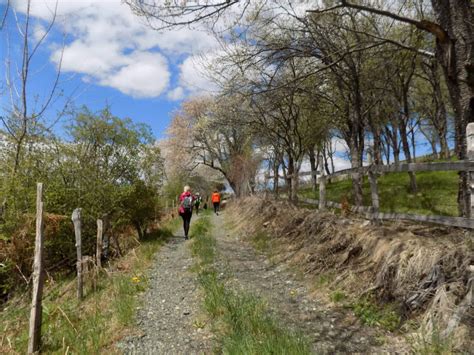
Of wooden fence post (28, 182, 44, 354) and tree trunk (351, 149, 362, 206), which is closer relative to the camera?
wooden fence post (28, 182, 44, 354)

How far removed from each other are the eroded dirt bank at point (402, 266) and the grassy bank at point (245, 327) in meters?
1.28

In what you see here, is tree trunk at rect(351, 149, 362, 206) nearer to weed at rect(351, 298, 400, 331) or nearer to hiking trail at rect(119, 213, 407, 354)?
hiking trail at rect(119, 213, 407, 354)

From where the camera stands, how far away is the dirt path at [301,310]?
3945mm

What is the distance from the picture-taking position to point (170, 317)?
516cm

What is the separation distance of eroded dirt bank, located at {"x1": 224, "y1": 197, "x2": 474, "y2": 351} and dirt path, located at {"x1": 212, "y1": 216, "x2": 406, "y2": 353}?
0.34 meters

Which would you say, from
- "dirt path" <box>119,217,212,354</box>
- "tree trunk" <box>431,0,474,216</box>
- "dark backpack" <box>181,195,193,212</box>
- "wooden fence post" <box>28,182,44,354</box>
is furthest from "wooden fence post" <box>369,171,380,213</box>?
"dark backpack" <box>181,195,193,212</box>

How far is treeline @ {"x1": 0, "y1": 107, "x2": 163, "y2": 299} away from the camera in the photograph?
832 centimetres

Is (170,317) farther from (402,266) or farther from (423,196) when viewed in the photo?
(423,196)

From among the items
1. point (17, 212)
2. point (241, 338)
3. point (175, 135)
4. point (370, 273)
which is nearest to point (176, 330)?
point (241, 338)

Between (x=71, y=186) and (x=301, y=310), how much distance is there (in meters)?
7.50

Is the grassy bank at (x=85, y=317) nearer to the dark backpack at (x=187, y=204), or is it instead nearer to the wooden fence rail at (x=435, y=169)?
the dark backpack at (x=187, y=204)

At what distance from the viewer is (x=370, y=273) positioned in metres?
5.15

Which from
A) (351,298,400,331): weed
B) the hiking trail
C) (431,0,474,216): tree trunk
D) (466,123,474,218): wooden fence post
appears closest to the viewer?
the hiking trail

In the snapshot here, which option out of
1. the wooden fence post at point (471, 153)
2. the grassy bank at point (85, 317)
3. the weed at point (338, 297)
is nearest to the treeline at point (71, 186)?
the grassy bank at point (85, 317)
